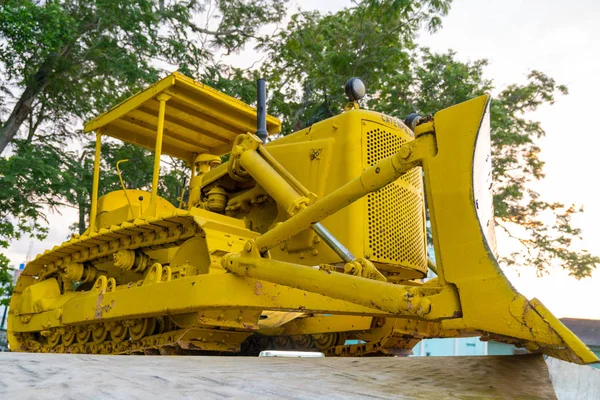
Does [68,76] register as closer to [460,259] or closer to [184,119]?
[184,119]

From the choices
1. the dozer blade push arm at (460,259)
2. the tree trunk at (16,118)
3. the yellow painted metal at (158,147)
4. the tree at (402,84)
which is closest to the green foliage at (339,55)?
the tree at (402,84)

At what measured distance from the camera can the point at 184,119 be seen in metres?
5.76

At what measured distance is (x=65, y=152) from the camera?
13.2 metres

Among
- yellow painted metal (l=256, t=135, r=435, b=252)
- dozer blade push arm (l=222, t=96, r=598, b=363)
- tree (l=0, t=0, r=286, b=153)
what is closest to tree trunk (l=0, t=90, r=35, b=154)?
tree (l=0, t=0, r=286, b=153)

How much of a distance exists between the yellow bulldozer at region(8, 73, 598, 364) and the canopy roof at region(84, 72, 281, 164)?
0.02 meters

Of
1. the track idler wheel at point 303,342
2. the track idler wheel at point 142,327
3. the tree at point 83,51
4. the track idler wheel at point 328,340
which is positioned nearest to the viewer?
the track idler wheel at point 142,327

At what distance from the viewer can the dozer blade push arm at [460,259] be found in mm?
1975

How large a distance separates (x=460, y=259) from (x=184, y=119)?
4.15m

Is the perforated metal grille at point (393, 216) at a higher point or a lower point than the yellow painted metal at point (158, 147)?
lower

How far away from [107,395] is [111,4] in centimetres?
1178

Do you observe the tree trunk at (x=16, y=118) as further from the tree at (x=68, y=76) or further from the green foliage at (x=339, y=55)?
the green foliage at (x=339, y=55)

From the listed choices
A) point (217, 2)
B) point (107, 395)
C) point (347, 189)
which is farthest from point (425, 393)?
point (217, 2)

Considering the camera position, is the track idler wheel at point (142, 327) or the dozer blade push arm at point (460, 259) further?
the track idler wheel at point (142, 327)

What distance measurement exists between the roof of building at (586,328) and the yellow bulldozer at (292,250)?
43.6 ft
